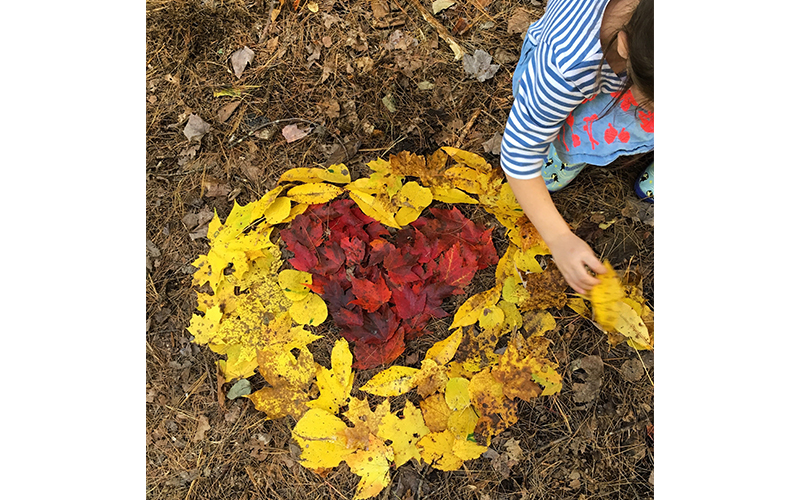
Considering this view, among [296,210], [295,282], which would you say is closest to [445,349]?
[295,282]

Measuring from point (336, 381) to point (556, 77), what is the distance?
3.92 feet

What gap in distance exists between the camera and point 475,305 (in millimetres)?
1611

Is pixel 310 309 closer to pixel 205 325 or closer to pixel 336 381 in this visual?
pixel 336 381

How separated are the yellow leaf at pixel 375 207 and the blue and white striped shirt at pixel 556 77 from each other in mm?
556

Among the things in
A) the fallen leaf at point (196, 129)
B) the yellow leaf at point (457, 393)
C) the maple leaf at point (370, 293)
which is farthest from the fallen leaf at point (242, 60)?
the yellow leaf at point (457, 393)

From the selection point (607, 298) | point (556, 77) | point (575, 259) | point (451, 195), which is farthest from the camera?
point (451, 195)

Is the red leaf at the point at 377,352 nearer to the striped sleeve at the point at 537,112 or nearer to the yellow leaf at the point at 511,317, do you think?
the yellow leaf at the point at 511,317

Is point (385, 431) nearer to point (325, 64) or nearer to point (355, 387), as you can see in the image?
point (355, 387)

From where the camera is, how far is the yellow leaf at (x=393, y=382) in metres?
1.61

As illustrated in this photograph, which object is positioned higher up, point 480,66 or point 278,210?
point 480,66

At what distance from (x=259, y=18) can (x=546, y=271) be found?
56.6 inches

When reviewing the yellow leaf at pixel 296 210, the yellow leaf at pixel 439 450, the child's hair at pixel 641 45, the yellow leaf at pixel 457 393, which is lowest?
the yellow leaf at pixel 439 450

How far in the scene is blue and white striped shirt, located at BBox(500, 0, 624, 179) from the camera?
91 centimetres

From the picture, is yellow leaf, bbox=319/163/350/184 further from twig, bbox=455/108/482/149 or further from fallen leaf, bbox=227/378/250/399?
fallen leaf, bbox=227/378/250/399
